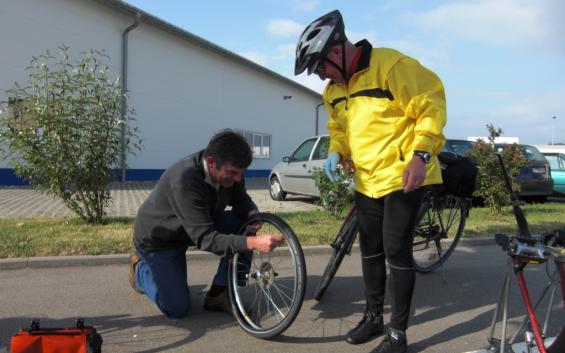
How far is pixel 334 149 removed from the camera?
3904mm

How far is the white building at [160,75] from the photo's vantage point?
44.8ft

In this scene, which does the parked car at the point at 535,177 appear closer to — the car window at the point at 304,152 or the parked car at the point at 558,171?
the parked car at the point at 558,171

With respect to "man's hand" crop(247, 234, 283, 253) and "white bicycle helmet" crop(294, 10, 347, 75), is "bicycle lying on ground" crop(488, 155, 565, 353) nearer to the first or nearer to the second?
"man's hand" crop(247, 234, 283, 253)

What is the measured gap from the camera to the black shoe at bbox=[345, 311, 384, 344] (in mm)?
3502

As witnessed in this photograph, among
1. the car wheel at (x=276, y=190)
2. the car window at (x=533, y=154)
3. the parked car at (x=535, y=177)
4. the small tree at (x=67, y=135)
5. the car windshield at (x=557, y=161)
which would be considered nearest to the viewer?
the small tree at (x=67, y=135)

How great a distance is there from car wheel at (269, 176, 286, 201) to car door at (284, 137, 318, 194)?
14.7 inches

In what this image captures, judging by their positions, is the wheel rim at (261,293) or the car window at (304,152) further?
the car window at (304,152)

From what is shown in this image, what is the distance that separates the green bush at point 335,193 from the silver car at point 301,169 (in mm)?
2180

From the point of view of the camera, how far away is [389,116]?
10.6 ft

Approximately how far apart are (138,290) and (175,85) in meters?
15.6

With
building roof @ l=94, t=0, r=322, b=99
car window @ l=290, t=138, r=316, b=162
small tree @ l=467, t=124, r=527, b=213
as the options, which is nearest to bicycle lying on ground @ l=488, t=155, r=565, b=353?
small tree @ l=467, t=124, r=527, b=213

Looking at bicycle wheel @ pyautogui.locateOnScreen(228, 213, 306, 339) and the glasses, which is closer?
the glasses

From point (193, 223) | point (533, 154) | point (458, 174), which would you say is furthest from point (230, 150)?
point (533, 154)

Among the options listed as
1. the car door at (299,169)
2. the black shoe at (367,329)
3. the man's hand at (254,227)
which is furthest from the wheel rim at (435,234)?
the car door at (299,169)
